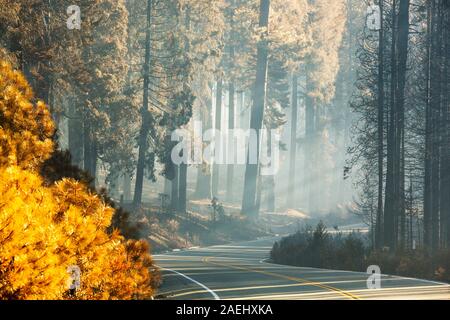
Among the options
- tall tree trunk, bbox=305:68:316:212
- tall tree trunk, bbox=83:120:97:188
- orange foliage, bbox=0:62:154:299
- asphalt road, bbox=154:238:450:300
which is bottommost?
asphalt road, bbox=154:238:450:300

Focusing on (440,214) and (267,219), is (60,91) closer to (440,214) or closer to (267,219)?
(440,214)

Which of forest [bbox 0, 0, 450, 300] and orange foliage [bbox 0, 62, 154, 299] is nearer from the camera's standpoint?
orange foliage [bbox 0, 62, 154, 299]

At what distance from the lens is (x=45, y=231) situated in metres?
11.8

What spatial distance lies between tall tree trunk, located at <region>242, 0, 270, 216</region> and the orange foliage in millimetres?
37634

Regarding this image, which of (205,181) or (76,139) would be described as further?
(205,181)

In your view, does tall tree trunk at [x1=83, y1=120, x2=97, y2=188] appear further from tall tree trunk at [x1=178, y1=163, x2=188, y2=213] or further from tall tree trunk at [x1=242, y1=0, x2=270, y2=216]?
tall tree trunk at [x1=242, y1=0, x2=270, y2=216]

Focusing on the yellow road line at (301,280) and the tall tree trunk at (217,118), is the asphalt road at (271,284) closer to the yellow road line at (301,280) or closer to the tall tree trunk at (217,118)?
the yellow road line at (301,280)

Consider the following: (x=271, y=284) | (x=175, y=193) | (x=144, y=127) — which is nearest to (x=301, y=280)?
(x=271, y=284)

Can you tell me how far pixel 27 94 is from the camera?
666 inches

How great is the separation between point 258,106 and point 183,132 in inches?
343

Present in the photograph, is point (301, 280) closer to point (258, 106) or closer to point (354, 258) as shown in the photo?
point (354, 258)

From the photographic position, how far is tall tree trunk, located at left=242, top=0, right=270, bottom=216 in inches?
2143

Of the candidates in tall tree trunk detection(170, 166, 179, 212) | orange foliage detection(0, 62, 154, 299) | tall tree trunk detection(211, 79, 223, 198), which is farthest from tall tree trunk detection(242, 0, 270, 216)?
orange foliage detection(0, 62, 154, 299)
